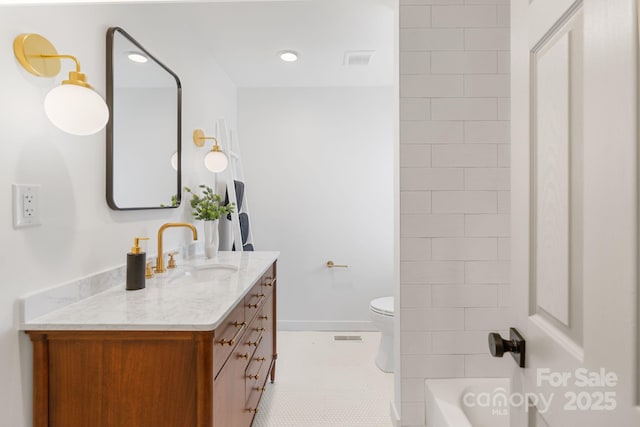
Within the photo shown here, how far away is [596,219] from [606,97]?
0.56 feet

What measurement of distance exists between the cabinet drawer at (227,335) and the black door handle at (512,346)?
0.77 metres

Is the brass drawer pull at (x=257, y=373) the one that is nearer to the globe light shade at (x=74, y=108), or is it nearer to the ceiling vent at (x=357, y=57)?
the globe light shade at (x=74, y=108)

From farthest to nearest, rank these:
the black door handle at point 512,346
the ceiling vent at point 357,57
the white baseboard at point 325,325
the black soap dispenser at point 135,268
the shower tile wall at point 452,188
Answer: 1. the white baseboard at point 325,325
2. the ceiling vent at point 357,57
3. the shower tile wall at point 452,188
4. the black soap dispenser at point 135,268
5. the black door handle at point 512,346

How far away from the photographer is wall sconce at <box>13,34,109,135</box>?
106 centimetres

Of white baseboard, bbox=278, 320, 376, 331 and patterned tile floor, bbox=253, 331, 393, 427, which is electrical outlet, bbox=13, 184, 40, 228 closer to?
patterned tile floor, bbox=253, 331, 393, 427

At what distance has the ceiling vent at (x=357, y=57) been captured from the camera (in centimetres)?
279

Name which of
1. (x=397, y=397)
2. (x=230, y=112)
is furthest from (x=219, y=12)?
(x=397, y=397)

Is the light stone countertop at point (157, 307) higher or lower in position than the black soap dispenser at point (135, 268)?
lower

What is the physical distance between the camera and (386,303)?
2.67 m

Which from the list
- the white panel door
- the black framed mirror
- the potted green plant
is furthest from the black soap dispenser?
the white panel door

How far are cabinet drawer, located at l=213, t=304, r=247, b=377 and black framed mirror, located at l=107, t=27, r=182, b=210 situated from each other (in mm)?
707

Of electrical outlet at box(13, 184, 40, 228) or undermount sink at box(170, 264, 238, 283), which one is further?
undermount sink at box(170, 264, 238, 283)

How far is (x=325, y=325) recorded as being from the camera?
3.47 metres

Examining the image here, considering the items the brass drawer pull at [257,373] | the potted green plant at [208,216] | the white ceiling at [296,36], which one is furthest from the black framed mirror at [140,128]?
the brass drawer pull at [257,373]
